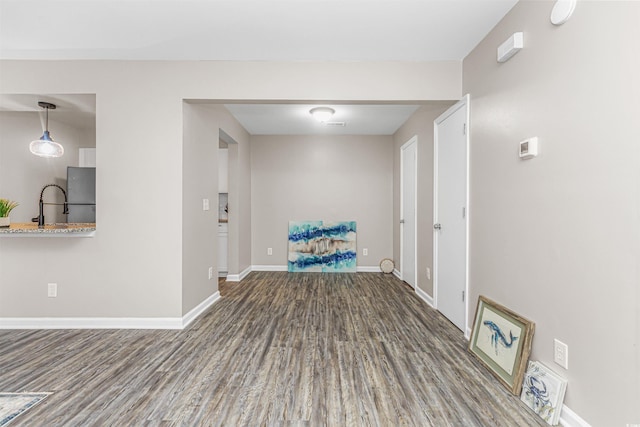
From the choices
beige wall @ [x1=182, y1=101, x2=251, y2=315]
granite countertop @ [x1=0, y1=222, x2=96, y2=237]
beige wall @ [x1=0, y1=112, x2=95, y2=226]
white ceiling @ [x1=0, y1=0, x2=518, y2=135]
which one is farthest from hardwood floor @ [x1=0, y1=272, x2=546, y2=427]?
white ceiling @ [x1=0, y1=0, x2=518, y2=135]

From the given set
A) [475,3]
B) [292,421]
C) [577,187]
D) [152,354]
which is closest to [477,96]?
[475,3]

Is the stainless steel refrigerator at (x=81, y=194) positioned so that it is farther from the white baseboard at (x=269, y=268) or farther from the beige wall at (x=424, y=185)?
the beige wall at (x=424, y=185)

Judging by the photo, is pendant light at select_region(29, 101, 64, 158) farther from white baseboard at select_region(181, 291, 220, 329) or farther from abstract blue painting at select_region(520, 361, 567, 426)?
abstract blue painting at select_region(520, 361, 567, 426)

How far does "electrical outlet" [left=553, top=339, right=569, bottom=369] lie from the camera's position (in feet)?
5.34

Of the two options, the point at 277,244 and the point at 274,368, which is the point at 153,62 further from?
the point at 277,244

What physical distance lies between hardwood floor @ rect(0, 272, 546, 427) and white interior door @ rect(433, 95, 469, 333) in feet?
0.83

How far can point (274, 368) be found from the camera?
219 cm

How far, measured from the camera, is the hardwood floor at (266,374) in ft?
5.58

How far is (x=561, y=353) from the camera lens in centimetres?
166

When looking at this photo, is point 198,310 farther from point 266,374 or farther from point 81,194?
point 81,194

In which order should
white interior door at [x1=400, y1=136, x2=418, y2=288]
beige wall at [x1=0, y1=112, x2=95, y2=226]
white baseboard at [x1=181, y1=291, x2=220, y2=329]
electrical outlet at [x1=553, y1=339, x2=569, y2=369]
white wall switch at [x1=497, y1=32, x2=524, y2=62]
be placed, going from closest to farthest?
electrical outlet at [x1=553, y1=339, x2=569, y2=369] → white wall switch at [x1=497, y1=32, x2=524, y2=62] → white baseboard at [x1=181, y1=291, x2=220, y2=329] → beige wall at [x1=0, y1=112, x2=95, y2=226] → white interior door at [x1=400, y1=136, x2=418, y2=288]

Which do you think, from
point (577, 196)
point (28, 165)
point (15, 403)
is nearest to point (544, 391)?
point (577, 196)

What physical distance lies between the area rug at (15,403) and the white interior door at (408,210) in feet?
12.7

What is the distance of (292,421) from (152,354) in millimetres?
1413
